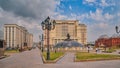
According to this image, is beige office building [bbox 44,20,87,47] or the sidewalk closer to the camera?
the sidewalk

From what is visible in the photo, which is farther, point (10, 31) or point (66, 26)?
point (66, 26)

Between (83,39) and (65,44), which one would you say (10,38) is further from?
(65,44)

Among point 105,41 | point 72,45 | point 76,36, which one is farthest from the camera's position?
point 76,36

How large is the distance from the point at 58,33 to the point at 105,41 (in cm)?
4695

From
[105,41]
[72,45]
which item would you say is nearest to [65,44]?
[72,45]

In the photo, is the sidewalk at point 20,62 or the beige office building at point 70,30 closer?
the sidewalk at point 20,62

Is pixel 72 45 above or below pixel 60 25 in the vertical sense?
below

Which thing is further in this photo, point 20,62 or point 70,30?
A: point 70,30

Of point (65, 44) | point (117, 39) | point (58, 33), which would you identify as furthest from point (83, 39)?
point (65, 44)

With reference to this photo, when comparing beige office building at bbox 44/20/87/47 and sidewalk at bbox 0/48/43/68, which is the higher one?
beige office building at bbox 44/20/87/47

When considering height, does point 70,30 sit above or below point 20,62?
above

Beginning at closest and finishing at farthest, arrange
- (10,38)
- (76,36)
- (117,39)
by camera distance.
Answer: (117,39)
(10,38)
(76,36)

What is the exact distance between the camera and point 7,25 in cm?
16975

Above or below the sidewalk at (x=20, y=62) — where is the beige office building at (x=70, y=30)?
above
